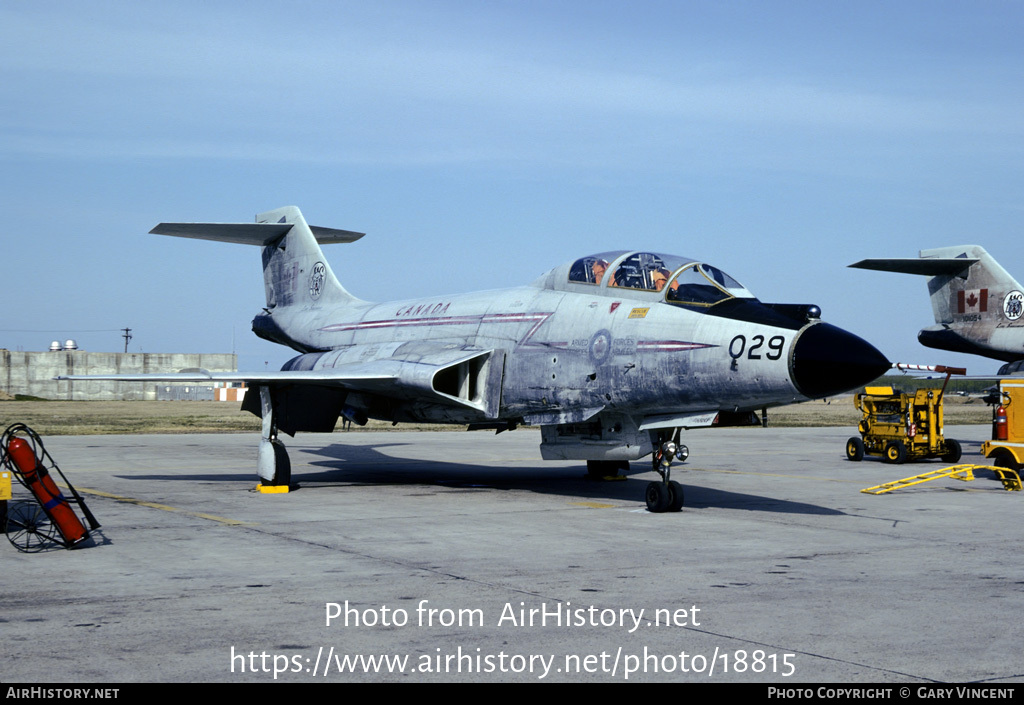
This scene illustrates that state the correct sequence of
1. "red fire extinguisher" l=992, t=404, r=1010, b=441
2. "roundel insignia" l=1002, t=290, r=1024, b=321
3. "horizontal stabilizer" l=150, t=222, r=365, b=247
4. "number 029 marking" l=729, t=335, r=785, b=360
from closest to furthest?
1. "number 029 marking" l=729, t=335, r=785, b=360
2. "red fire extinguisher" l=992, t=404, r=1010, b=441
3. "horizontal stabilizer" l=150, t=222, r=365, b=247
4. "roundel insignia" l=1002, t=290, r=1024, b=321

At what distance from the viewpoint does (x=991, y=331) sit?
82.9 feet

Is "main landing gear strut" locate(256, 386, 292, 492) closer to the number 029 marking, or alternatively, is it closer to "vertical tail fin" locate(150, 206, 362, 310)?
"vertical tail fin" locate(150, 206, 362, 310)

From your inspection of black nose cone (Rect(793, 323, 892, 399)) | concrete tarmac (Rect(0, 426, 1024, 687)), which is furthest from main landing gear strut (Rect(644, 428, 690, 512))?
black nose cone (Rect(793, 323, 892, 399))

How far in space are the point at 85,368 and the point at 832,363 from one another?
318 feet

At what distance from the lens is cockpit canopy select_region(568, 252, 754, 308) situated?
12.2 meters

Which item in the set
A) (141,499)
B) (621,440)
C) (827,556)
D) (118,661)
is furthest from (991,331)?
(118,661)

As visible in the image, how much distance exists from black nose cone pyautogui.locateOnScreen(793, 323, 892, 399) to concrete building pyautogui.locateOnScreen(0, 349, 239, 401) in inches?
3448

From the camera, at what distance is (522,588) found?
736 cm

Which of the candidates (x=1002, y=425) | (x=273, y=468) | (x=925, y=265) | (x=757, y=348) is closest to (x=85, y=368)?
(x=925, y=265)

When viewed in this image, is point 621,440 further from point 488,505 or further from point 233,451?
point 233,451

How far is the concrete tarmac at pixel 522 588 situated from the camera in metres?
5.31

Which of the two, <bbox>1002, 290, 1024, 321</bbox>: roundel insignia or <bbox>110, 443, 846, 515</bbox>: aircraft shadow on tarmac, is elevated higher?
<bbox>1002, 290, 1024, 321</bbox>: roundel insignia

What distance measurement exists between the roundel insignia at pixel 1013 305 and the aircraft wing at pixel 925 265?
4.28 ft
